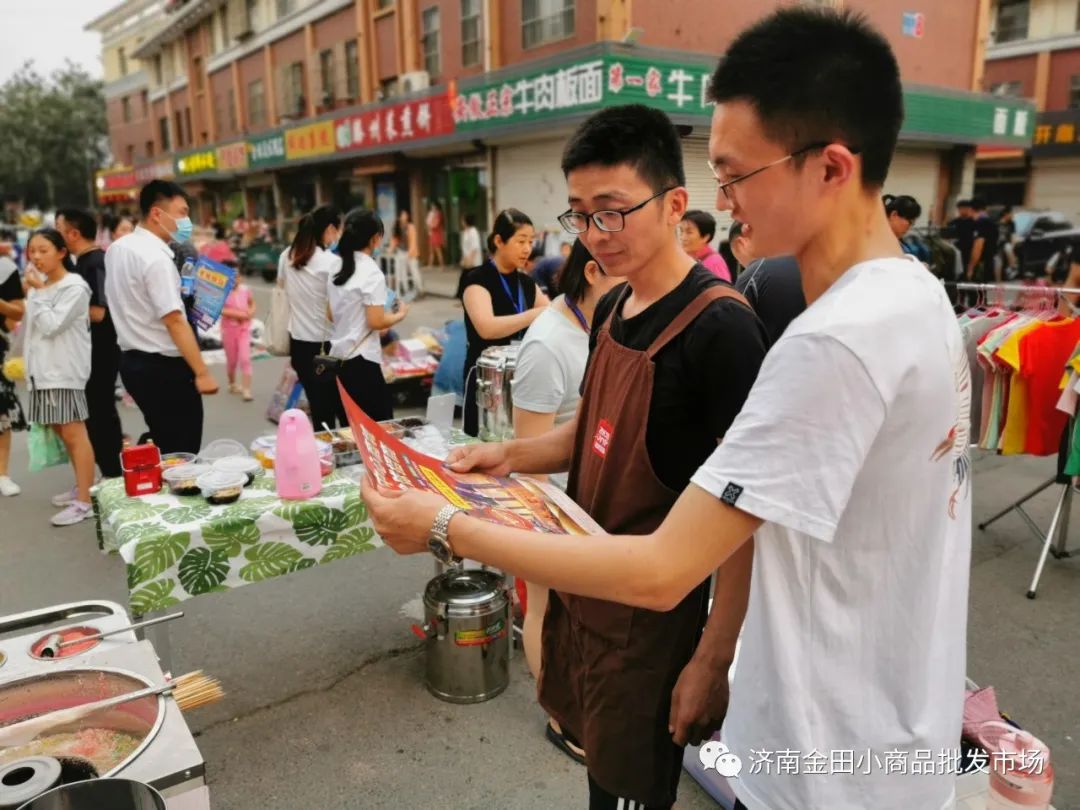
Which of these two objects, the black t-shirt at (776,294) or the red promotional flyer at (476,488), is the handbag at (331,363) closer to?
the black t-shirt at (776,294)

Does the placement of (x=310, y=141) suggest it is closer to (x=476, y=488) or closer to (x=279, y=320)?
(x=279, y=320)

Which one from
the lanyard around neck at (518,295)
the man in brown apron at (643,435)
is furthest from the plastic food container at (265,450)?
the man in brown apron at (643,435)

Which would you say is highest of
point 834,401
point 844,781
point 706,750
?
point 834,401

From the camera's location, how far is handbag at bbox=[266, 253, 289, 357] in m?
5.01

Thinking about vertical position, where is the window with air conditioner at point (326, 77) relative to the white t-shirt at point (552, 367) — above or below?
above

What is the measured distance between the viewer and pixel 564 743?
2682 mm

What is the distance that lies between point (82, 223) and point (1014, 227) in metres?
18.0

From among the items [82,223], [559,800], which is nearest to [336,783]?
A: [559,800]

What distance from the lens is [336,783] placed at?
2.54m

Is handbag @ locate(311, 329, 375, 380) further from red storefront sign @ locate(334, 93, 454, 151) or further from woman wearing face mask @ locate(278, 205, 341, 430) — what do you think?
red storefront sign @ locate(334, 93, 454, 151)

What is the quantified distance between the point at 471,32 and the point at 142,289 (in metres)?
13.1

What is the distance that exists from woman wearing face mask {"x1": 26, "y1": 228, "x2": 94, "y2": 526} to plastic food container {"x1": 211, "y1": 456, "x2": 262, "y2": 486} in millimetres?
2289

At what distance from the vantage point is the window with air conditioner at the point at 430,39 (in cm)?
1625

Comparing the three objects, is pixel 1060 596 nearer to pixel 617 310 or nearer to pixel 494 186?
pixel 617 310
